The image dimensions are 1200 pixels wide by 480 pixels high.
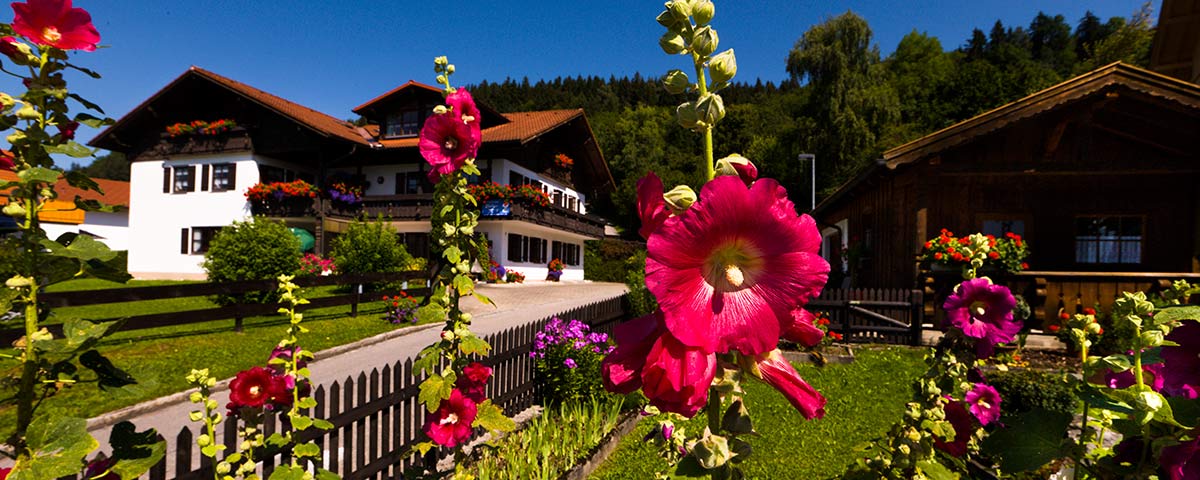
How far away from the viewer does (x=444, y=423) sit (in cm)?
195

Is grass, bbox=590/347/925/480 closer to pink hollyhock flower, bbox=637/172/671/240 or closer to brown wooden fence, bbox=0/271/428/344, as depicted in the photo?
pink hollyhock flower, bbox=637/172/671/240

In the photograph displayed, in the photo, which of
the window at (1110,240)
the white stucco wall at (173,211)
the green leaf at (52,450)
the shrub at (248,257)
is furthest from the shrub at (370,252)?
the window at (1110,240)

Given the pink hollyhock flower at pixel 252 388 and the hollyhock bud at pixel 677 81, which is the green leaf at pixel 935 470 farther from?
the pink hollyhock flower at pixel 252 388

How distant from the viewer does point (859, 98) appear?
32.7 m

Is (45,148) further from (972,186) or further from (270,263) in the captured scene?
(270,263)

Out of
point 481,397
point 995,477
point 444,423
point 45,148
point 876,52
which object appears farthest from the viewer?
point 876,52

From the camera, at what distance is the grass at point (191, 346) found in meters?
6.10

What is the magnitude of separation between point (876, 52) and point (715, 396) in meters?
39.2

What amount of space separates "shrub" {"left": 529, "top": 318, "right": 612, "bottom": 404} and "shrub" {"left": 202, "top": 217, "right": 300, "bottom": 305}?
30.7 ft

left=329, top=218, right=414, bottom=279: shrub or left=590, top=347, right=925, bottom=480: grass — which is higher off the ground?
left=329, top=218, right=414, bottom=279: shrub

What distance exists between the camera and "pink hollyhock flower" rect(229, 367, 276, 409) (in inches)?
80.7

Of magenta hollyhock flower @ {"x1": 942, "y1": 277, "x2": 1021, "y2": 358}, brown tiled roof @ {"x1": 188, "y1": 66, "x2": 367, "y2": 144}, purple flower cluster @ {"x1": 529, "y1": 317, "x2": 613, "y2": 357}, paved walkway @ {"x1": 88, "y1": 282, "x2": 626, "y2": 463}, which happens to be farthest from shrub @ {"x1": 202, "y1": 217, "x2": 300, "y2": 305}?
magenta hollyhock flower @ {"x1": 942, "y1": 277, "x2": 1021, "y2": 358}

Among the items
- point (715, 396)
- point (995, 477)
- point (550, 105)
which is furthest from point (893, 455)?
point (550, 105)

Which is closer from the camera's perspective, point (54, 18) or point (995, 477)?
point (54, 18)
